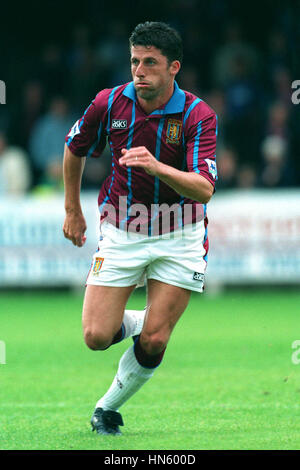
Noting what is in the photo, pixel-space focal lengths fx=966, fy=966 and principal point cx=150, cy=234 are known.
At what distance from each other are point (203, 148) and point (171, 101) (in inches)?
14.6

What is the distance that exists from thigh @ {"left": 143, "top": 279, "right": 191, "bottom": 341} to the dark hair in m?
1.28

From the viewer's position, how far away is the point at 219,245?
12.6m

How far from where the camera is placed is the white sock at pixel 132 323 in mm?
5578

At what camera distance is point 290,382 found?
7.02m

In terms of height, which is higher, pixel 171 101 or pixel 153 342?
pixel 171 101

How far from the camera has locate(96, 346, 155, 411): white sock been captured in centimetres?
550

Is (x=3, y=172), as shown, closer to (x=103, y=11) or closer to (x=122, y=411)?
(x=103, y=11)

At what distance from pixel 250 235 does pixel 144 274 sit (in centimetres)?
707

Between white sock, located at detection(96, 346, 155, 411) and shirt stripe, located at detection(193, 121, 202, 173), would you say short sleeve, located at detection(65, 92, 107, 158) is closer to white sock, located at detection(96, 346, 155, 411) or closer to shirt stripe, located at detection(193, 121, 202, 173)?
shirt stripe, located at detection(193, 121, 202, 173)

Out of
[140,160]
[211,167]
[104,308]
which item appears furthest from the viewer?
[104,308]

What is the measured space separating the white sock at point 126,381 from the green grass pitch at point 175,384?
179mm

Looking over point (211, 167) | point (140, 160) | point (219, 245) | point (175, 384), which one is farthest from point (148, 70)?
point (219, 245)

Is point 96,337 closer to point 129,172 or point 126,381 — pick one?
point 126,381
